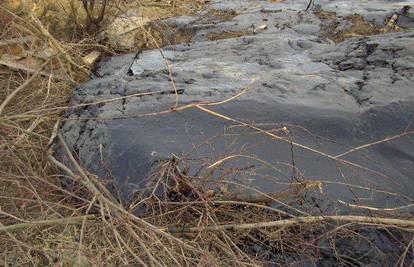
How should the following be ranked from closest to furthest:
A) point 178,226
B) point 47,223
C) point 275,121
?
point 47,223 → point 178,226 → point 275,121

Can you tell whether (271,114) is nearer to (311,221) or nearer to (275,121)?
(275,121)

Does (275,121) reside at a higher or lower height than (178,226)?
higher

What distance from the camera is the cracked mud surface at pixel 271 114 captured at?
2488 mm

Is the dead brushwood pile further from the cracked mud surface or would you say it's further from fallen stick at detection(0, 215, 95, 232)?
the cracked mud surface

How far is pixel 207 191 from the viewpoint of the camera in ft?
7.69

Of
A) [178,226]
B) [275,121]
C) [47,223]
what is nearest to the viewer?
[47,223]

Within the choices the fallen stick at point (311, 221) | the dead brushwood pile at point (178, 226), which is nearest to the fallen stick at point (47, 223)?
the dead brushwood pile at point (178, 226)

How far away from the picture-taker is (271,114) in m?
2.83

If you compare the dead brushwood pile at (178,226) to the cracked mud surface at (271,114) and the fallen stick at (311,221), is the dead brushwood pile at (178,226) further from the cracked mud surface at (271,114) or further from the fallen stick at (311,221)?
the cracked mud surface at (271,114)

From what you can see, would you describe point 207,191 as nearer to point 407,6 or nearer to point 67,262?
point 67,262

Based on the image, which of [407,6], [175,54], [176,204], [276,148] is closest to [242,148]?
[276,148]

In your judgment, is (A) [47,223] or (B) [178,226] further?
(B) [178,226]

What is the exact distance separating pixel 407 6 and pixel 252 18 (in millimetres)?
1459

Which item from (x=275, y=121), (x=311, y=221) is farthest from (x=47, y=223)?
(x=275, y=121)
